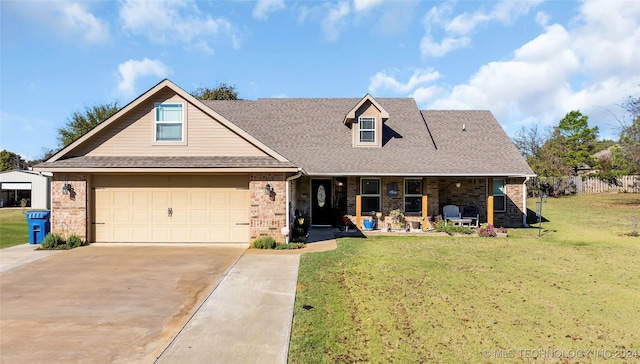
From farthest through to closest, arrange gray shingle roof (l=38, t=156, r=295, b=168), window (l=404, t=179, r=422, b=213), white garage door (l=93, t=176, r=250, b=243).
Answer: window (l=404, t=179, r=422, b=213)
white garage door (l=93, t=176, r=250, b=243)
gray shingle roof (l=38, t=156, r=295, b=168)

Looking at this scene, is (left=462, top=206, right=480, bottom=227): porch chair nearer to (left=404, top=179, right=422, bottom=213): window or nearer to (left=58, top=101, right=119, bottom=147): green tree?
(left=404, top=179, right=422, bottom=213): window

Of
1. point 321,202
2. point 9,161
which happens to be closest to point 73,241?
point 321,202

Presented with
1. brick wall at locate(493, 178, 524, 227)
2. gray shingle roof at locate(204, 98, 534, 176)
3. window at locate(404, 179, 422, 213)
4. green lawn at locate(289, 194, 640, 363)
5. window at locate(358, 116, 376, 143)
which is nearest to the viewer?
green lawn at locate(289, 194, 640, 363)

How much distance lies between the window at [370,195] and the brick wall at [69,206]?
35.2 ft

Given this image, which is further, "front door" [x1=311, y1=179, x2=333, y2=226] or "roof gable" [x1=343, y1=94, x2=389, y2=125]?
"roof gable" [x1=343, y1=94, x2=389, y2=125]

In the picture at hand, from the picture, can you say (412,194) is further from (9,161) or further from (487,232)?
(9,161)

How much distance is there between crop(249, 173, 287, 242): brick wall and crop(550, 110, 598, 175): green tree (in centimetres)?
4251

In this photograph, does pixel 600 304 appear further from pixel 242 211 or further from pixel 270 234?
pixel 242 211

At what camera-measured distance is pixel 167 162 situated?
11844 mm

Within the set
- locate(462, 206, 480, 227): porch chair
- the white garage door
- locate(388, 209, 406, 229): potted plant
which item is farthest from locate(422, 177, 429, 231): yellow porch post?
the white garage door

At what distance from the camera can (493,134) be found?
19.1m

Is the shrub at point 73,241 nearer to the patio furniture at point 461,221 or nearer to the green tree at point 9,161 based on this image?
the patio furniture at point 461,221

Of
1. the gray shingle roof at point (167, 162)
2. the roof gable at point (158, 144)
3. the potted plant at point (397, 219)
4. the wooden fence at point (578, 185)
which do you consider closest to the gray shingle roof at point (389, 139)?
the potted plant at point (397, 219)

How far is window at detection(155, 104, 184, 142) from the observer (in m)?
12.3
